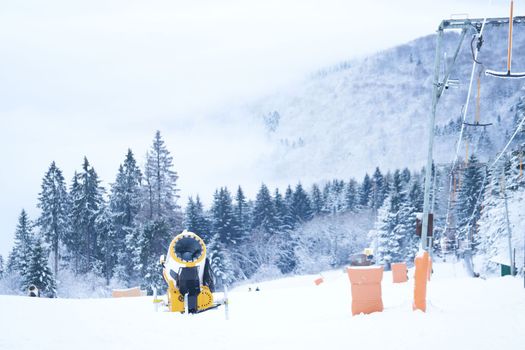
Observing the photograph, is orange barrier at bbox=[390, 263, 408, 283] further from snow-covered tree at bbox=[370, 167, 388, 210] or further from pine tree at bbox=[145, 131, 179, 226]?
snow-covered tree at bbox=[370, 167, 388, 210]

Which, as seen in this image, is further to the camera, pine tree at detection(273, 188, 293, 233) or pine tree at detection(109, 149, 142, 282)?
pine tree at detection(273, 188, 293, 233)

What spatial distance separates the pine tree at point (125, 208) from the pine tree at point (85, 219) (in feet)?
8.13

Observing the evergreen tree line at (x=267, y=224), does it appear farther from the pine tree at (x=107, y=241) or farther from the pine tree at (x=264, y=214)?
the pine tree at (x=107, y=241)

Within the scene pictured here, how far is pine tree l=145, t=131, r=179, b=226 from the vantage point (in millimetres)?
58750

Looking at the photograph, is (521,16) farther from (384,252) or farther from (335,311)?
(384,252)

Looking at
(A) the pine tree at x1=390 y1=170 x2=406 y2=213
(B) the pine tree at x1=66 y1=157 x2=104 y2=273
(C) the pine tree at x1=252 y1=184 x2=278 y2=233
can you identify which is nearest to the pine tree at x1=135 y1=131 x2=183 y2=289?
(B) the pine tree at x1=66 y1=157 x2=104 y2=273

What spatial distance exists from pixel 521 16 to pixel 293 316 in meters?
9.70

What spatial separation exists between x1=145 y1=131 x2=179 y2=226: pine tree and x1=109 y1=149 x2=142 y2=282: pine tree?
174 centimetres

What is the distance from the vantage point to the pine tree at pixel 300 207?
3728 inches

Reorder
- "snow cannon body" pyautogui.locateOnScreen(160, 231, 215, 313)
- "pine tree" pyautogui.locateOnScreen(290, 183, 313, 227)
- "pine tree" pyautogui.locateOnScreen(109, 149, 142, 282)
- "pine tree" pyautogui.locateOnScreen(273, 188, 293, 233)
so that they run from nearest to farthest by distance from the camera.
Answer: "snow cannon body" pyautogui.locateOnScreen(160, 231, 215, 313)
"pine tree" pyautogui.locateOnScreen(109, 149, 142, 282)
"pine tree" pyautogui.locateOnScreen(273, 188, 293, 233)
"pine tree" pyautogui.locateOnScreen(290, 183, 313, 227)

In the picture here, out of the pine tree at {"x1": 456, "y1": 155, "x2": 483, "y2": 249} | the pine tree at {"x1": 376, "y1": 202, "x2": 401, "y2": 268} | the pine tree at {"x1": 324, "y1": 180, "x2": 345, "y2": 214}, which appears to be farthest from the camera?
the pine tree at {"x1": 324, "y1": 180, "x2": 345, "y2": 214}

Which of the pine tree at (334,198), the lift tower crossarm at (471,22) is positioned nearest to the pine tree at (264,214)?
the pine tree at (334,198)

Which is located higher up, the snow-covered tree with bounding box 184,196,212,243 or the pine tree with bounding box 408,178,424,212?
the pine tree with bounding box 408,178,424,212

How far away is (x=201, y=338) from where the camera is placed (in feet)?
32.6
